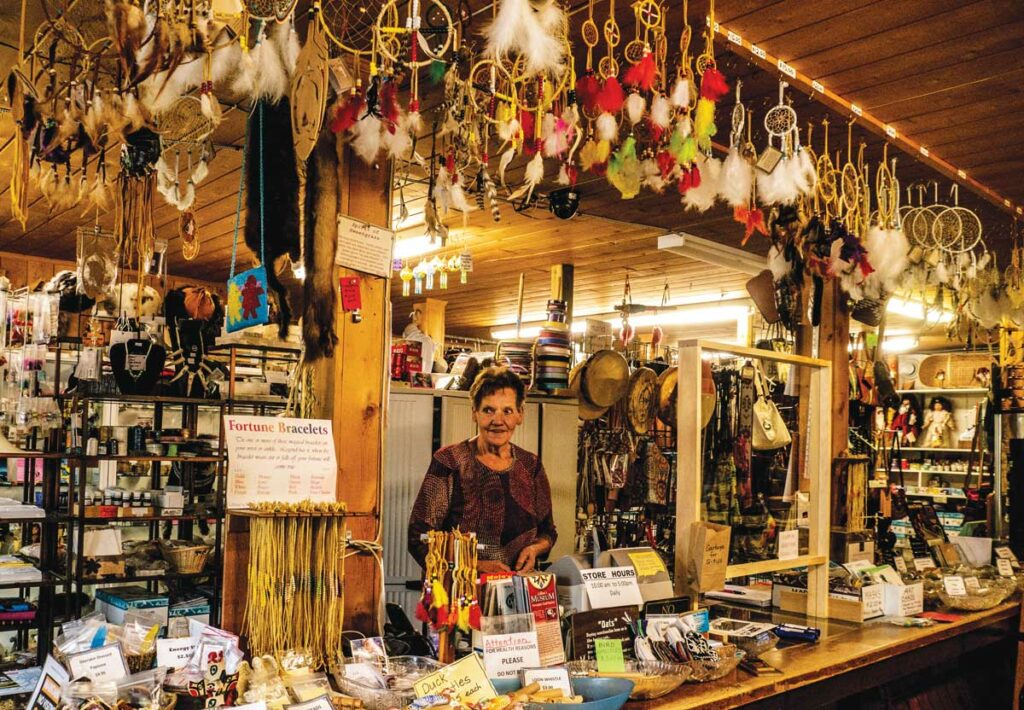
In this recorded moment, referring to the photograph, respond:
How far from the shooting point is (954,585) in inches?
159

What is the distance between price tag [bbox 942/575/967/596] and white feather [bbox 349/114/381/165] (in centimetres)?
329

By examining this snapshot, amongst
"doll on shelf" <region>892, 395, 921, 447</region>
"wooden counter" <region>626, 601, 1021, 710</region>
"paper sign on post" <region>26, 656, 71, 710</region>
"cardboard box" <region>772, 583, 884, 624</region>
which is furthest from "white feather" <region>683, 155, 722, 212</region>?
"doll on shelf" <region>892, 395, 921, 447</region>

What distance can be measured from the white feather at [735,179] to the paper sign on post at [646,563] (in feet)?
4.28

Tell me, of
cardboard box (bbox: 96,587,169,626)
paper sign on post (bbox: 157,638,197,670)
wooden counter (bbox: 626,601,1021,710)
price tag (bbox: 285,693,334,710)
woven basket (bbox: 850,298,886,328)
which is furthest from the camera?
cardboard box (bbox: 96,587,169,626)

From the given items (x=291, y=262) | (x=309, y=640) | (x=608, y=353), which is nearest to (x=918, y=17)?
(x=291, y=262)

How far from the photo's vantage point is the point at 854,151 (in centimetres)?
420

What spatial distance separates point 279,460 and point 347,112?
0.98 meters

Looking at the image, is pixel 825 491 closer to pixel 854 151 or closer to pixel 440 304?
pixel 854 151

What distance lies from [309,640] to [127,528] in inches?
213

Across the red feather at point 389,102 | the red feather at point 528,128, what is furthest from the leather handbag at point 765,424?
the red feather at point 389,102

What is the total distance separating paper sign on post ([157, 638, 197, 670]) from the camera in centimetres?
201

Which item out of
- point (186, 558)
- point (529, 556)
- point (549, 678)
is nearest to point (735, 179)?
point (529, 556)

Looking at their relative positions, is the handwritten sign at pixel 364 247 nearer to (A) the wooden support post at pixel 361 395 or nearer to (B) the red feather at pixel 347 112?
(A) the wooden support post at pixel 361 395

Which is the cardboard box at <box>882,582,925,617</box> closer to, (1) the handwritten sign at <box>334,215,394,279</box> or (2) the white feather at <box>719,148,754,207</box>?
(2) the white feather at <box>719,148,754,207</box>
